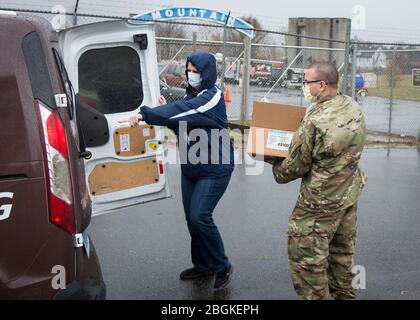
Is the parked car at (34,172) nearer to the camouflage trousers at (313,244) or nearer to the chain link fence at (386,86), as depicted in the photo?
the camouflage trousers at (313,244)

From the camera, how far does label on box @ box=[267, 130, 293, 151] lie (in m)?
3.78

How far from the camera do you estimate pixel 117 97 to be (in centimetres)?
420

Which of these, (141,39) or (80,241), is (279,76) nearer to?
(141,39)

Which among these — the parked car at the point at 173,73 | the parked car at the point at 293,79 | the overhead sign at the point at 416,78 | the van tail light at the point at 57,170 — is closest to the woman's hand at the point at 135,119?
the van tail light at the point at 57,170

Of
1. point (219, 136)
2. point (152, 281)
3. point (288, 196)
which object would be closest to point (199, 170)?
point (219, 136)

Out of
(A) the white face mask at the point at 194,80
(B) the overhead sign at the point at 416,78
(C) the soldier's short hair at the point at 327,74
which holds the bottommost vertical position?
(B) the overhead sign at the point at 416,78

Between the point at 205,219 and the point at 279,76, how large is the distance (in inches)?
483

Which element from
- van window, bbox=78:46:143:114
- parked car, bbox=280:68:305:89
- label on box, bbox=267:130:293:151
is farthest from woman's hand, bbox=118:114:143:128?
parked car, bbox=280:68:305:89

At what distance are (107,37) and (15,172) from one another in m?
1.82

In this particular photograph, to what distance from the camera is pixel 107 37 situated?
4109mm

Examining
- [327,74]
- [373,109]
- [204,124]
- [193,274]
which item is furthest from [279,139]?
[373,109]

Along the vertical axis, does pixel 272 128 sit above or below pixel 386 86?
above

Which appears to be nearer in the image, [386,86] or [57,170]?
[57,170]

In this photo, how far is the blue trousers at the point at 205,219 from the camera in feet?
14.0
